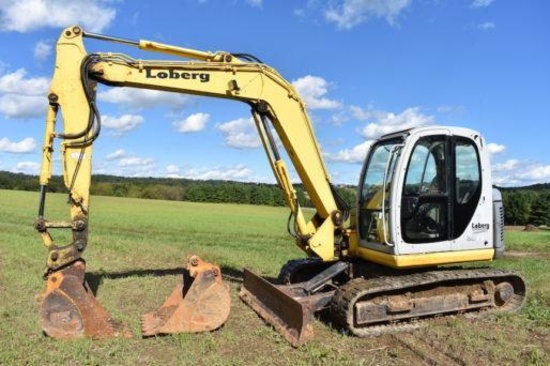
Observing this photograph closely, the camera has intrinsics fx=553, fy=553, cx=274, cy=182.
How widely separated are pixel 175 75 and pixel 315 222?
11.0 ft

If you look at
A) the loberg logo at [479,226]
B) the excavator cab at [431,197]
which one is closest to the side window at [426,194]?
the excavator cab at [431,197]

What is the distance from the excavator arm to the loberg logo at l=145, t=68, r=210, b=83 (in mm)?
14

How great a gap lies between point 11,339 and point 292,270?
4.56 m

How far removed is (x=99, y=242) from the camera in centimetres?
1587

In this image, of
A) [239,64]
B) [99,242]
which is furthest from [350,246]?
[99,242]

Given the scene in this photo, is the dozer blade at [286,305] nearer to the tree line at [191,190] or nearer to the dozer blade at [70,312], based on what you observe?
the dozer blade at [70,312]

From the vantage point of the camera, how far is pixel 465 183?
325 inches

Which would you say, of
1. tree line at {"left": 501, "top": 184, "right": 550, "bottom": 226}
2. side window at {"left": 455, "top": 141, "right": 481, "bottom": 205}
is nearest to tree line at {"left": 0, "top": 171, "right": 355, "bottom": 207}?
tree line at {"left": 501, "top": 184, "right": 550, "bottom": 226}

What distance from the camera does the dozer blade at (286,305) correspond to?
6969mm

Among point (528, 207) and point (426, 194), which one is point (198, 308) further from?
point (528, 207)

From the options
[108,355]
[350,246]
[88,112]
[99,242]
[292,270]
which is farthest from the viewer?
[99,242]

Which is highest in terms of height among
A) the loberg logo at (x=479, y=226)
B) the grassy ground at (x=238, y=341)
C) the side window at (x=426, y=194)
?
the side window at (x=426, y=194)

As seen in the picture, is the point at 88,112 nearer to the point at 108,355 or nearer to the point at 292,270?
the point at 108,355

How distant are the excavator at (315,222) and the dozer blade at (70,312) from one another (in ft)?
0.04
